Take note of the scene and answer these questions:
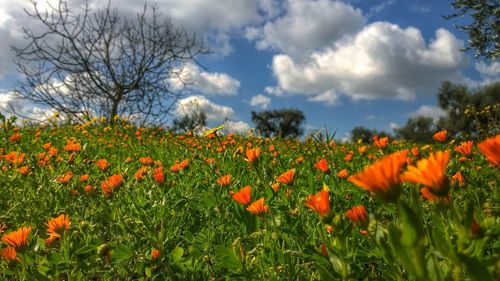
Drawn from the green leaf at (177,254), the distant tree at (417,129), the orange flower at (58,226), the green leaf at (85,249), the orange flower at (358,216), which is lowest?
the green leaf at (85,249)

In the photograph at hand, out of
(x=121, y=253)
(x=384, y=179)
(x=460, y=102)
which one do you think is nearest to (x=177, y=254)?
(x=121, y=253)

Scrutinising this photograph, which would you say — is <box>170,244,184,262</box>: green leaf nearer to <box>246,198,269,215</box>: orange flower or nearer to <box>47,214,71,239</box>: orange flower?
<box>246,198,269,215</box>: orange flower

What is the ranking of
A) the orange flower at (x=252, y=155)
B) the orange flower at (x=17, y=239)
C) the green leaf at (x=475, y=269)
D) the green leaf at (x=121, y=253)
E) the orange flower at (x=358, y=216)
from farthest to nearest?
the orange flower at (x=252, y=155) < the green leaf at (x=121, y=253) < the orange flower at (x=17, y=239) < the orange flower at (x=358, y=216) < the green leaf at (x=475, y=269)

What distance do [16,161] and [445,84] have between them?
A: 110 ft

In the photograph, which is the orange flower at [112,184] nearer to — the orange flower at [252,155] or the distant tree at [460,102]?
the orange flower at [252,155]

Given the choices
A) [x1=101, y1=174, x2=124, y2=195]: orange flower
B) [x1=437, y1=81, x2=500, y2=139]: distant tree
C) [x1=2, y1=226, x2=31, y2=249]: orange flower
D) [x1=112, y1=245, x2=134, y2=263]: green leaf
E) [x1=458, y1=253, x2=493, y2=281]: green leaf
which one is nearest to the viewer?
[x1=458, y1=253, x2=493, y2=281]: green leaf

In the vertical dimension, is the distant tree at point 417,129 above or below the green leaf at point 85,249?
above

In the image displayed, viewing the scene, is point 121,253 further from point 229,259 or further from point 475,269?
point 475,269

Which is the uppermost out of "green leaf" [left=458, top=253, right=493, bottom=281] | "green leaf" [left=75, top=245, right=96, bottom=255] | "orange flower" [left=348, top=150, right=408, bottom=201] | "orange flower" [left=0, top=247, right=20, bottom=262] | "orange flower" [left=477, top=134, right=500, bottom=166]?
"orange flower" [left=477, top=134, right=500, bottom=166]

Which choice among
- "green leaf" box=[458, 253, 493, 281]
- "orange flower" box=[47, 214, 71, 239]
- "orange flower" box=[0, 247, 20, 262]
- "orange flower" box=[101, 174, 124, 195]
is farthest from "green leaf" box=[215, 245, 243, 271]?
"orange flower" box=[101, 174, 124, 195]

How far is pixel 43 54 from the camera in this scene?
535 inches

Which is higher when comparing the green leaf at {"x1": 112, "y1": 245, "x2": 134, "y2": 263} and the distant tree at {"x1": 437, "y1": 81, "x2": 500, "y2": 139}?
the distant tree at {"x1": 437, "y1": 81, "x2": 500, "y2": 139}

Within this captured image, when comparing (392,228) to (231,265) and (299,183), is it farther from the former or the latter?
(299,183)

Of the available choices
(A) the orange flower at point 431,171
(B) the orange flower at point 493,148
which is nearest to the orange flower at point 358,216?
(A) the orange flower at point 431,171
